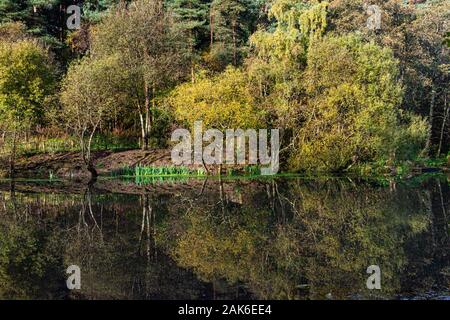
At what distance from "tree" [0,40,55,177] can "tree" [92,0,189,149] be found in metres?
3.67

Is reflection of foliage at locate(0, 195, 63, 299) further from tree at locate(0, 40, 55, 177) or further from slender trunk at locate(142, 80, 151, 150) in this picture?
slender trunk at locate(142, 80, 151, 150)

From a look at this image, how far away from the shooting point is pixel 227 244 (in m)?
12.0

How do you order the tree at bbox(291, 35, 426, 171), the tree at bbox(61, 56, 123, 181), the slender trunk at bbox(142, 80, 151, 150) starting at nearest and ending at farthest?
the tree at bbox(61, 56, 123, 181), the tree at bbox(291, 35, 426, 171), the slender trunk at bbox(142, 80, 151, 150)

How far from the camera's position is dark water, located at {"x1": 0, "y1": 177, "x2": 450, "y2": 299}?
28.9ft

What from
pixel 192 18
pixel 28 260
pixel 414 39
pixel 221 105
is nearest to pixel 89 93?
pixel 221 105

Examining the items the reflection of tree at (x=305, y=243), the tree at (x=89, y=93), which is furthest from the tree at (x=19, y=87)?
the reflection of tree at (x=305, y=243)

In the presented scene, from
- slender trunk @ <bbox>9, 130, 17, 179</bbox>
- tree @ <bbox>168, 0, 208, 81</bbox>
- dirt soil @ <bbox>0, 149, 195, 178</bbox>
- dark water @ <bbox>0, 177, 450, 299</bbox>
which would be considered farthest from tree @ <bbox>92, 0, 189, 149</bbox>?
dark water @ <bbox>0, 177, 450, 299</bbox>

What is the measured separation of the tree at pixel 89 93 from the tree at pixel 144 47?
6.34ft

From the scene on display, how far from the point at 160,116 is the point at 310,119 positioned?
365 inches

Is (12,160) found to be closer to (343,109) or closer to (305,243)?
(343,109)

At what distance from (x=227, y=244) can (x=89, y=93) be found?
714 inches

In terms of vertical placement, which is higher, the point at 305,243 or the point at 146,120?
the point at 146,120

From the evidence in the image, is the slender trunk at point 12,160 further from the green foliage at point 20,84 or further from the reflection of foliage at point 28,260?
the reflection of foliage at point 28,260
